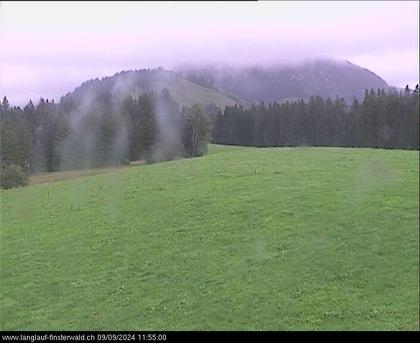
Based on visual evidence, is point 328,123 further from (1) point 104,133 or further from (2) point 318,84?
(1) point 104,133

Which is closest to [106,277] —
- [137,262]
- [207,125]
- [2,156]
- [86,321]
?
[137,262]

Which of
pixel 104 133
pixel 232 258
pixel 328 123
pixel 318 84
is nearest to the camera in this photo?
pixel 232 258

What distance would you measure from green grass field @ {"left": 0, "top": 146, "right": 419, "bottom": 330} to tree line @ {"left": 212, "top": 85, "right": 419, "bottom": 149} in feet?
119

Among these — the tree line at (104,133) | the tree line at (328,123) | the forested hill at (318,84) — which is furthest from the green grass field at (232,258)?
the forested hill at (318,84)

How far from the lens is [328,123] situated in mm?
68125

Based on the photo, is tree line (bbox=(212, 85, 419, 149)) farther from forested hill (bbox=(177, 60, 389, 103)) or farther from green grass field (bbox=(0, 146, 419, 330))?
green grass field (bbox=(0, 146, 419, 330))

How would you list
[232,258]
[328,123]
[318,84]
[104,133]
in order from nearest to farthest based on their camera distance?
1. [232,258]
2. [104,133]
3. [328,123]
4. [318,84]

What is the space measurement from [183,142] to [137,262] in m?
46.4

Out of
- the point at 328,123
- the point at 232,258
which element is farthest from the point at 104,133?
the point at 232,258

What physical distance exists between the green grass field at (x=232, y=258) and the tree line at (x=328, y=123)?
3636 centimetres

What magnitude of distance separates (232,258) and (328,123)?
193 ft

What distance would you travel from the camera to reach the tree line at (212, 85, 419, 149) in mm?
56250

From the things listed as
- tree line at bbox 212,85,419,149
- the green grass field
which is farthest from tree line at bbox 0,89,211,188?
the green grass field

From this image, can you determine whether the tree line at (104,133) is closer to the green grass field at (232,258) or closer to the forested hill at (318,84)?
the forested hill at (318,84)
